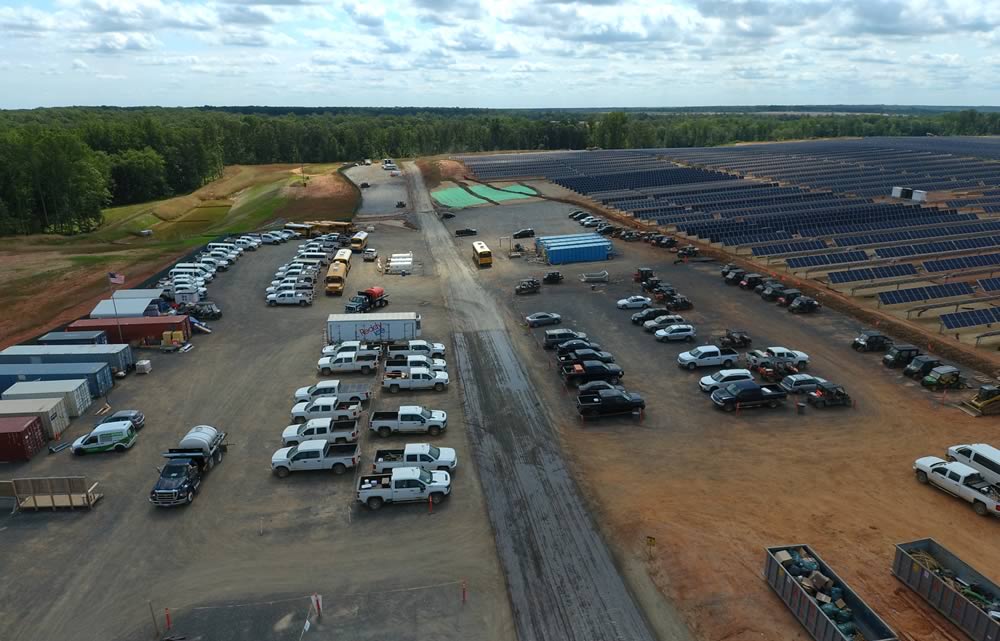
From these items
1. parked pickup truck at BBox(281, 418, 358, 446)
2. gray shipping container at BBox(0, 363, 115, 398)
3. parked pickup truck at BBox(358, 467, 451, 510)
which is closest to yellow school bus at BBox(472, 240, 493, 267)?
gray shipping container at BBox(0, 363, 115, 398)

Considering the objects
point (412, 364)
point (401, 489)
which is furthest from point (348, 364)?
point (401, 489)

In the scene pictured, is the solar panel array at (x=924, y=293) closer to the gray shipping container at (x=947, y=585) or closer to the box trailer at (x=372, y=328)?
the gray shipping container at (x=947, y=585)

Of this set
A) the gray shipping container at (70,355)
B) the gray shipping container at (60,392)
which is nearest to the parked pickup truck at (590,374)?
the gray shipping container at (60,392)

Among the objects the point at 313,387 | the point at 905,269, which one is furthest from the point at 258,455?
the point at 905,269

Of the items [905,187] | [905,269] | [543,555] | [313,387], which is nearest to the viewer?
[543,555]

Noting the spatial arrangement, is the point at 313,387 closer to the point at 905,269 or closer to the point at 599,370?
the point at 599,370

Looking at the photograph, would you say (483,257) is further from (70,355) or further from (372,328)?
(70,355)
